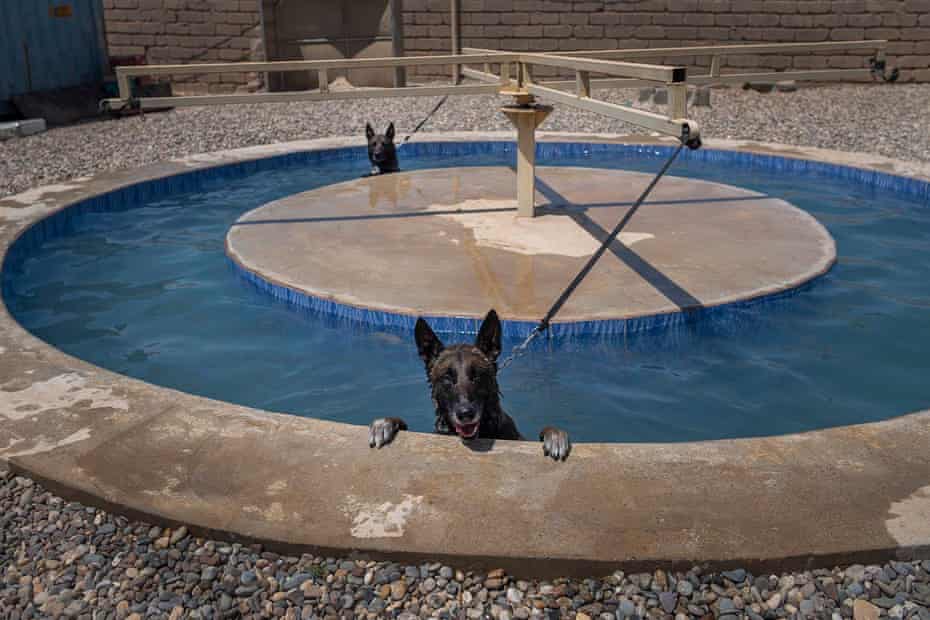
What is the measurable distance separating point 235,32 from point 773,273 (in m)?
17.5

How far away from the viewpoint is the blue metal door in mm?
17031

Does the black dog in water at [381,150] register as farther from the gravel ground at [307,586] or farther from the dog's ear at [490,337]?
the gravel ground at [307,586]

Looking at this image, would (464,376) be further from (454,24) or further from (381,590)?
(454,24)

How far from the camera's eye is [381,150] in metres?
12.8

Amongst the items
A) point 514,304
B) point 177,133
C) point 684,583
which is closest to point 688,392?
point 514,304

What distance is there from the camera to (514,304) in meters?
7.34

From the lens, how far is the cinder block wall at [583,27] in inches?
771

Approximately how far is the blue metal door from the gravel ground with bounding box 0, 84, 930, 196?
1.98m

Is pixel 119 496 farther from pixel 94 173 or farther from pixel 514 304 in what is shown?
pixel 94 173

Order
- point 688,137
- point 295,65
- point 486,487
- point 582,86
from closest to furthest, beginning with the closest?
1. point 486,487
2. point 688,137
3. point 582,86
4. point 295,65

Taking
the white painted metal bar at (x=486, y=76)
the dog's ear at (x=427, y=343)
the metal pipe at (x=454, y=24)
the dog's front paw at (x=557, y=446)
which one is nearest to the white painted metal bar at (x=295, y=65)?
the white painted metal bar at (x=486, y=76)

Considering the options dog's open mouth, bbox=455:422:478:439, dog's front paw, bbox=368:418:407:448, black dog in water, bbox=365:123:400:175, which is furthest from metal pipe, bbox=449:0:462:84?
dog's open mouth, bbox=455:422:478:439

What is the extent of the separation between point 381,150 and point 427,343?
334 inches

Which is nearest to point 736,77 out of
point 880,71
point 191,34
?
point 880,71
